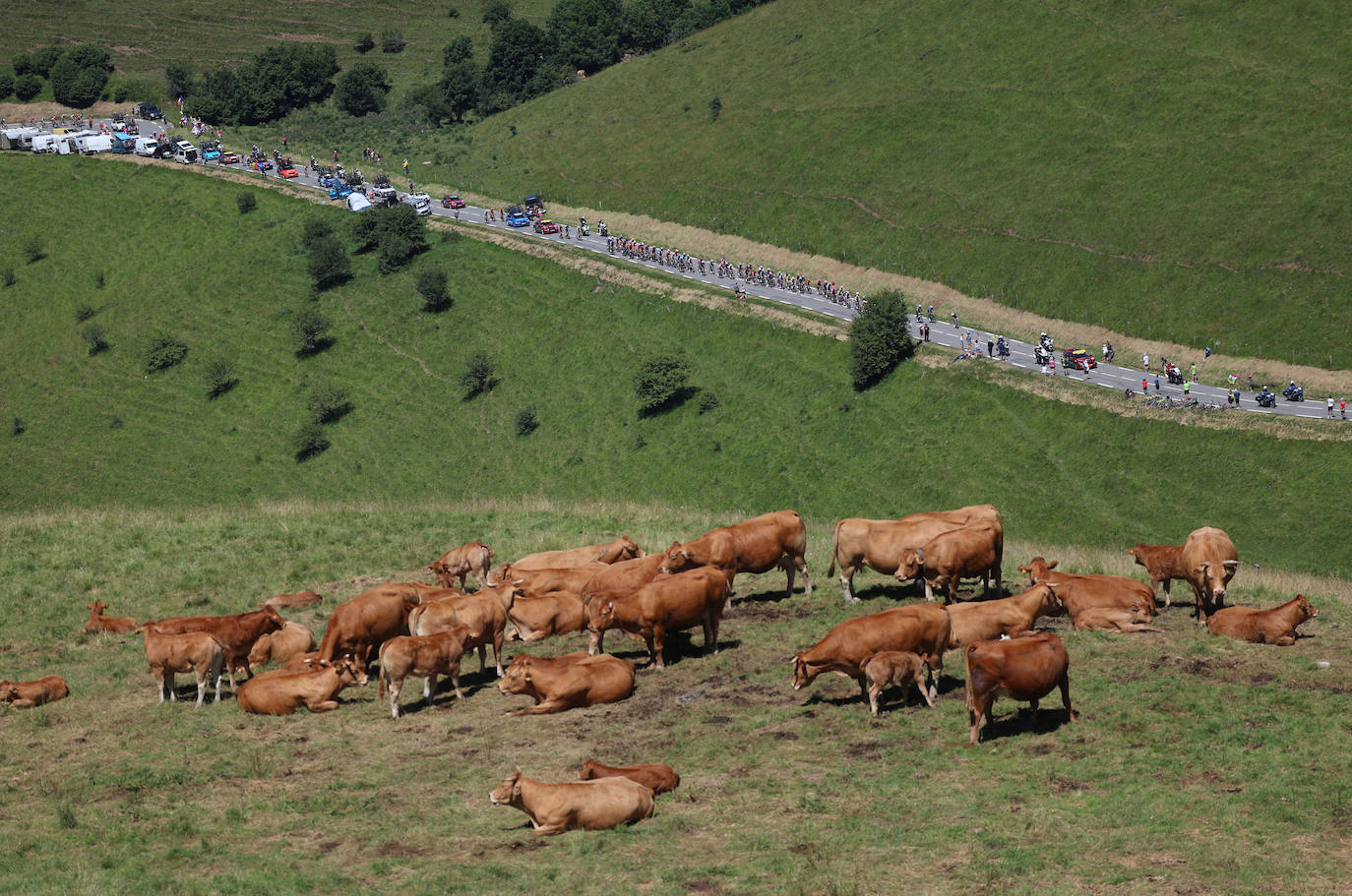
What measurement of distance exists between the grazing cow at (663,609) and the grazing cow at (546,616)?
1.94 m

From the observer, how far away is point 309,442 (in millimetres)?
119250

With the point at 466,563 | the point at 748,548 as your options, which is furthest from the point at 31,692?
the point at 748,548

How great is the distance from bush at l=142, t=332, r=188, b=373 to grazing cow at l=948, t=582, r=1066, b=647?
398 ft

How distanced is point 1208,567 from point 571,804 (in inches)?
694

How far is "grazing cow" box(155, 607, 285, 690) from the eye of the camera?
30.5m

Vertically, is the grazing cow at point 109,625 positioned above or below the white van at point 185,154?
below

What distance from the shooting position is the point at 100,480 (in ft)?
383

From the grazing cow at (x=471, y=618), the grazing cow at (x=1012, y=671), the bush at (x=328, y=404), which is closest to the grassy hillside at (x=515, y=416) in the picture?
the bush at (x=328, y=404)

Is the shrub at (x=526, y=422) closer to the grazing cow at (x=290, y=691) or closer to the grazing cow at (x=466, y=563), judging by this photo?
the grazing cow at (x=466, y=563)

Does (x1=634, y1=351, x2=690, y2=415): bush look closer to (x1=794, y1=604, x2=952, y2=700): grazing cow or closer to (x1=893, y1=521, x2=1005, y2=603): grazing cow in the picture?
(x1=893, y1=521, x2=1005, y2=603): grazing cow

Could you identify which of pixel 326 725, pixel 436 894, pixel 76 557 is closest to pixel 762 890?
pixel 436 894

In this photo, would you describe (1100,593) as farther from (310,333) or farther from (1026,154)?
(1026,154)

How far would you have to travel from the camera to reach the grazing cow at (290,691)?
28.2 metres

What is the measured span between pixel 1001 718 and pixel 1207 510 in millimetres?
69707
